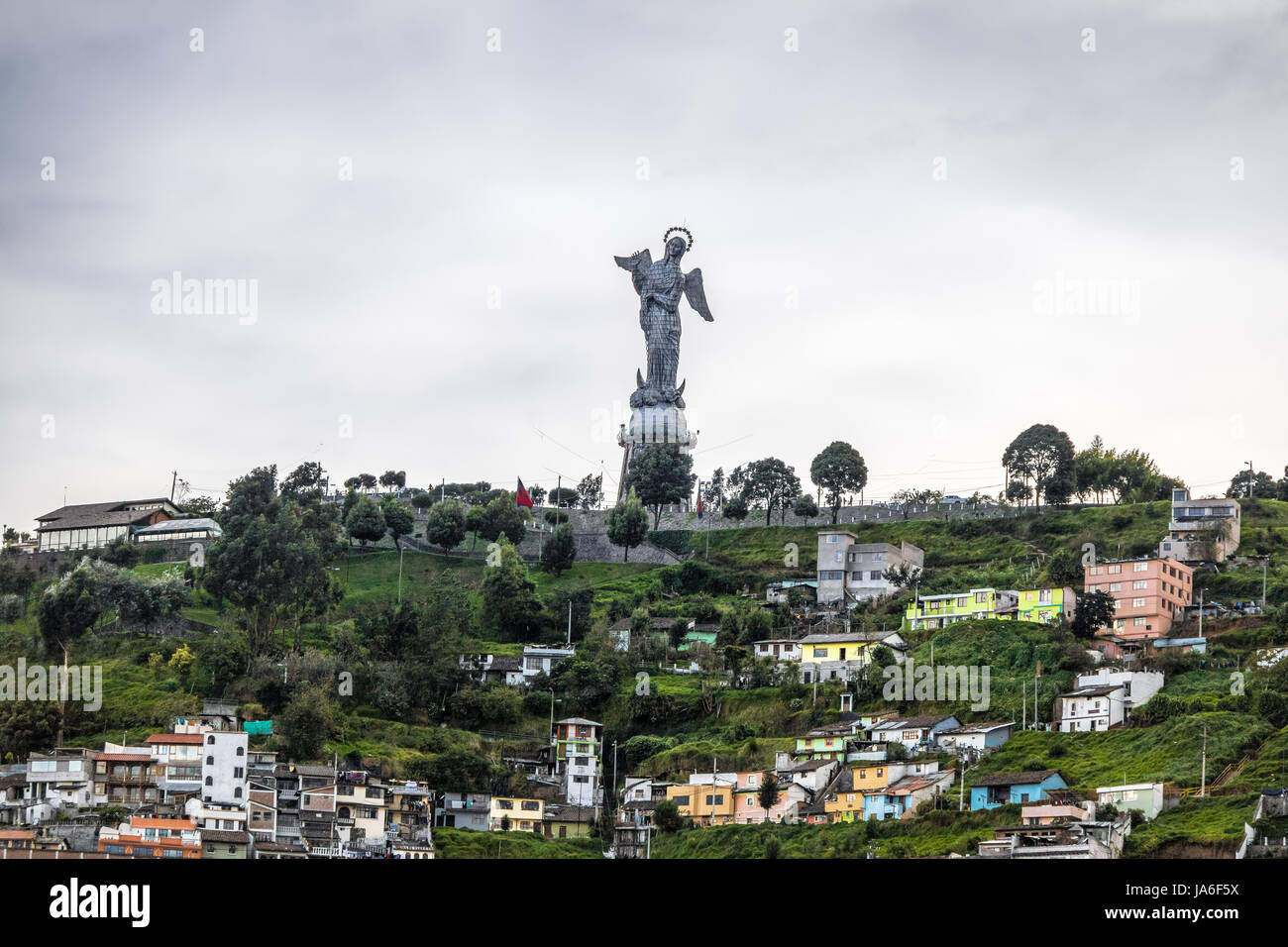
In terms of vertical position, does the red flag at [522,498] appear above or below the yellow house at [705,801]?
above

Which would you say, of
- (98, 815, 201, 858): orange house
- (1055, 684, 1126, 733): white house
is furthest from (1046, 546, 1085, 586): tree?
(98, 815, 201, 858): orange house

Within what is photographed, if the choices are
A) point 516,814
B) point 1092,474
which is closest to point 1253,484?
point 1092,474

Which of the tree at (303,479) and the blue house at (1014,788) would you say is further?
the tree at (303,479)

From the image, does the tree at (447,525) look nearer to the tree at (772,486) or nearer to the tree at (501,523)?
the tree at (501,523)

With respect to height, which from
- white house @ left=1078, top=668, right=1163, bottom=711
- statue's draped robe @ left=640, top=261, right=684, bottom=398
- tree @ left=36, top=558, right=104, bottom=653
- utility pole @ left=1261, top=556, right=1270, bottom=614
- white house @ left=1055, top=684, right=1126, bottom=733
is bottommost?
white house @ left=1055, top=684, right=1126, bottom=733

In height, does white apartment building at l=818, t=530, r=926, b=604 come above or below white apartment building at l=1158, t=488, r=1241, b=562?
below

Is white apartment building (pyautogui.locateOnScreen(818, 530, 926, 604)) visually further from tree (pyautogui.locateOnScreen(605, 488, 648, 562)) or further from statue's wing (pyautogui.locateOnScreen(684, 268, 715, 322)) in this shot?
statue's wing (pyautogui.locateOnScreen(684, 268, 715, 322))

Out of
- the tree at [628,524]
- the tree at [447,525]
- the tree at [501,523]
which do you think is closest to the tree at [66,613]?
the tree at [447,525]
